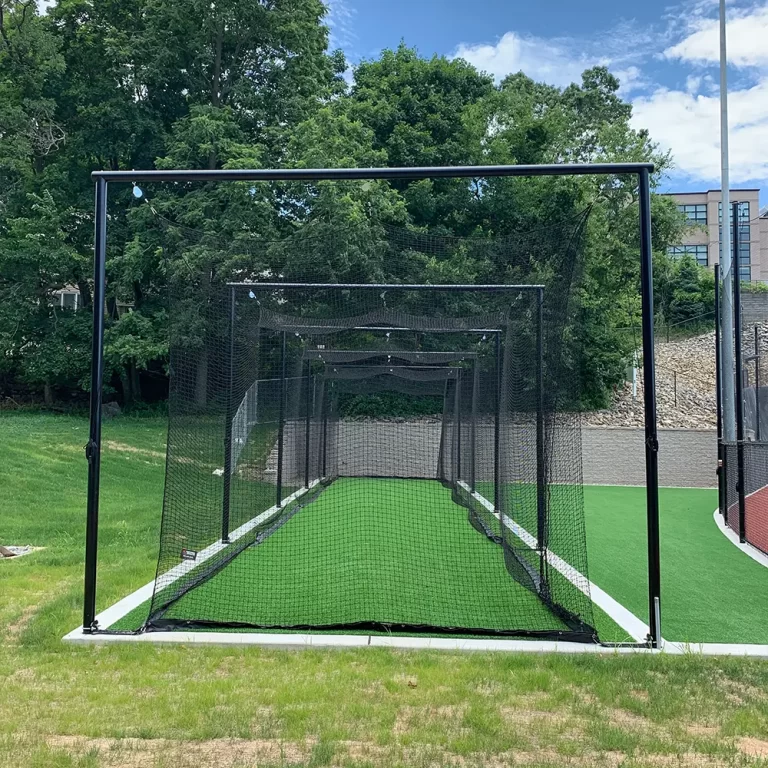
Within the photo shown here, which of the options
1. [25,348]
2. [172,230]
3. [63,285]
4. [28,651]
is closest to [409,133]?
[63,285]

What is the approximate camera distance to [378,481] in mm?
9328

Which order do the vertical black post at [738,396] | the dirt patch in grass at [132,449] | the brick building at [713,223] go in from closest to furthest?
1. the vertical black post at [738,396]
2. the dirt patch in grass at [132,449]
3. the brick building at [713,223]

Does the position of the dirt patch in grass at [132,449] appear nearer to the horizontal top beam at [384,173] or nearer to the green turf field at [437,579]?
the green turf field at [437,579]

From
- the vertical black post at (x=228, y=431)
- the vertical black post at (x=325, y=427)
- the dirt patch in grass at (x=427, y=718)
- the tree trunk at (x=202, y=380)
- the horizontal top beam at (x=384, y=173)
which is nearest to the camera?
the dirt patch in grass at (x=427, y=718)

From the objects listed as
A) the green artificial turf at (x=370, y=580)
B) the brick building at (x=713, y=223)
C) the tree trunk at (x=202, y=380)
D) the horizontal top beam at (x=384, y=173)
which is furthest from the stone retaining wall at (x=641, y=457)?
the brick building at (x=713, y=223)

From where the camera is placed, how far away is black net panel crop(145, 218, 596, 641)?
3713 millimetres

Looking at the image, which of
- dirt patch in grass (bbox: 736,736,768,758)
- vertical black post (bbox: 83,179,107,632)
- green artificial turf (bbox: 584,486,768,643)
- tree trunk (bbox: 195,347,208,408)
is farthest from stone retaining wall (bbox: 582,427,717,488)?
dirt patch in grass (bbox: 736,736,768,758)

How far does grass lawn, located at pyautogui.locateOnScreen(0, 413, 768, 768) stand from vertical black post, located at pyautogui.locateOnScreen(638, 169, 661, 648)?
31 cm

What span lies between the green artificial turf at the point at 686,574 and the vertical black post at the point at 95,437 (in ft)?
9.00

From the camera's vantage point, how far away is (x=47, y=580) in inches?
161

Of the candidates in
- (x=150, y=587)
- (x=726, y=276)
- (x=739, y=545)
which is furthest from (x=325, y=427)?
(x=150, y=587)

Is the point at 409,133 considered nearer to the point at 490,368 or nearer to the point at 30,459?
the point at 490,368

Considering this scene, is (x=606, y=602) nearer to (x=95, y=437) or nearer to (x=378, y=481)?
(x=95, y=437)

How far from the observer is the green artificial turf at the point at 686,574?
3.51 m
